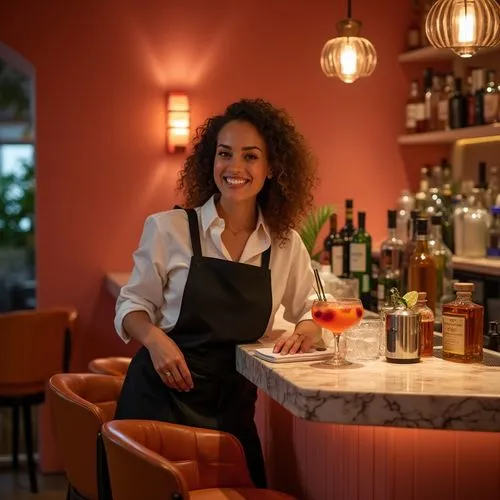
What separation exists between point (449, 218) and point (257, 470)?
2441 mm

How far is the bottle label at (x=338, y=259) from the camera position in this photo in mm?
4156

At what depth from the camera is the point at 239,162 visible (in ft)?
8.91

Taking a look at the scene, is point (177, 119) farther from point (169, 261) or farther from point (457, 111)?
point (169, 261)

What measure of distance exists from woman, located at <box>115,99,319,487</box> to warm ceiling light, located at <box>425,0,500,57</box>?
2.54 feet

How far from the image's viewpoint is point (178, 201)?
17.5 feet

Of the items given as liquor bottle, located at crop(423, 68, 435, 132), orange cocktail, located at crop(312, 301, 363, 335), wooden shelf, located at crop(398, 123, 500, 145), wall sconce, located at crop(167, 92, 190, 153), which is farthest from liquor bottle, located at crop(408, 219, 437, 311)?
wall sconce, located at crop(167, 92, 190, 153)

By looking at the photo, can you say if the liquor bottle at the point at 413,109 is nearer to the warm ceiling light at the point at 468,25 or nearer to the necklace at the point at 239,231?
the warm ceiling light at the point at 468,25

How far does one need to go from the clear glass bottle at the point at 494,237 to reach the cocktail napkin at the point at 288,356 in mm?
2291

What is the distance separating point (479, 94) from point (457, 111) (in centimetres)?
28

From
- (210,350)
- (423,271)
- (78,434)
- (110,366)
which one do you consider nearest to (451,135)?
(423,271)

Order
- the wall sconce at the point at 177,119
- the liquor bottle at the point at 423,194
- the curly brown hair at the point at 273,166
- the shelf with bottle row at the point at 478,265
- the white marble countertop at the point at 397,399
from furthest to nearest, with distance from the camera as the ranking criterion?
1. the wall sconce at the point at 177,119
2. the liquor bottle at the point at 423,194
3. the shelf with bottle row at the point at 478,265
4. the curly brown hair at the point at 273,166
5. the white marble countertop at the point at 397,399

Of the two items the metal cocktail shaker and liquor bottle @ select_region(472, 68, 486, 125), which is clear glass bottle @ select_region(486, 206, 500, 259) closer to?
liquor bottle @ select_region(472, 68, 486, 125)

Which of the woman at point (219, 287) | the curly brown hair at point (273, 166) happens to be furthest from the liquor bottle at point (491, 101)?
the woman at point (219, 287)

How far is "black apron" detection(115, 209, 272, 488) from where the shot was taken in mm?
2627
